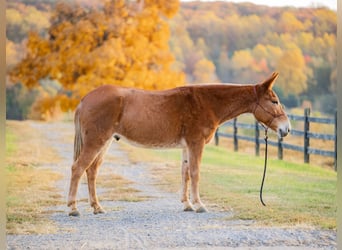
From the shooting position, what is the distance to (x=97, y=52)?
6816 mm

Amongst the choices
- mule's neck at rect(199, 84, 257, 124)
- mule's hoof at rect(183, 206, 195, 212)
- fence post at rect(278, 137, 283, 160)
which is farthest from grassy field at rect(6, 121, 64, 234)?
fence post at rect(278, 137, 283, 160)

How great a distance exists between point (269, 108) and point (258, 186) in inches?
46.5

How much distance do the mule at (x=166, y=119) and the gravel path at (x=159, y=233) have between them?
0.15m

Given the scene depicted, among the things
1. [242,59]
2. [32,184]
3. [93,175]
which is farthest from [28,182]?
[242,59]

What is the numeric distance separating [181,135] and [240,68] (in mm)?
2396

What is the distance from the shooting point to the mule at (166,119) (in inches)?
209

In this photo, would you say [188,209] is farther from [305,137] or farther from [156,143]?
[305,137]

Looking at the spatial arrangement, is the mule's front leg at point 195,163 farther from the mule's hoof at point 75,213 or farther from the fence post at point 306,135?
the fence post at point 306,135

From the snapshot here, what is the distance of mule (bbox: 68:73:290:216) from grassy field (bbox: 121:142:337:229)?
555 mm

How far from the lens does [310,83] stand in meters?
7.67

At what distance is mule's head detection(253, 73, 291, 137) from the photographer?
5.52 metres

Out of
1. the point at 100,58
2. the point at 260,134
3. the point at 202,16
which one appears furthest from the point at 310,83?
the point at 100,58

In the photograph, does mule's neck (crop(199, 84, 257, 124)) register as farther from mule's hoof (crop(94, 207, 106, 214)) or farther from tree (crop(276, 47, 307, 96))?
tree (crop(276, 47, 307, 96))

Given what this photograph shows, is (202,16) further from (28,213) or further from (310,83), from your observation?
(28,213)
